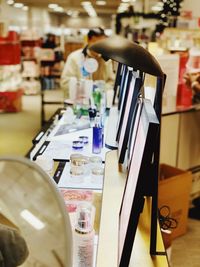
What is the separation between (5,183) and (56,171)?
1.11m

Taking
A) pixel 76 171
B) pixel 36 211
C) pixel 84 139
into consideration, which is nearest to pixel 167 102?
pixel 84 139

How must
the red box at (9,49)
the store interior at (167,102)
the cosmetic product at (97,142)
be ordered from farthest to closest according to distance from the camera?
the red box at (9,49)
the store interior at (167,102)
the cosmetic product at (97,142)

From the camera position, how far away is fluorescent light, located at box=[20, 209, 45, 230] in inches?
32.6

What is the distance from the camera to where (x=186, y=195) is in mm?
3578

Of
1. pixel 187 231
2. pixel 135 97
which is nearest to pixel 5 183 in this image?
pixel 135 97

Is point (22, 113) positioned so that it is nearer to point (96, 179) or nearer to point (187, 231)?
point (187, 231)

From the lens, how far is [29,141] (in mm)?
6656

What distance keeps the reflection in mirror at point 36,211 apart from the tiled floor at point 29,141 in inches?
29.7

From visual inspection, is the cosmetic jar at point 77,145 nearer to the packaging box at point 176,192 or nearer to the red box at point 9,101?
the packaging box at point 176,192

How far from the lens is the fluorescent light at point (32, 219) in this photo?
2.72ft

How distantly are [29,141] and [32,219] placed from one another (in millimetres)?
5911

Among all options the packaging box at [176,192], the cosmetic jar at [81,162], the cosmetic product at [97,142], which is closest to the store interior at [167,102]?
the packaging box at [176,192]

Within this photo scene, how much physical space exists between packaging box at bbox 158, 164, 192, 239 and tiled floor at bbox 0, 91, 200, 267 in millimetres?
131

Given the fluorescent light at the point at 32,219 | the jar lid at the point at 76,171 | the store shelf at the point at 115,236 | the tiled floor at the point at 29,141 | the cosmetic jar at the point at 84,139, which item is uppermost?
the fluorescent light at the point at 32,219
